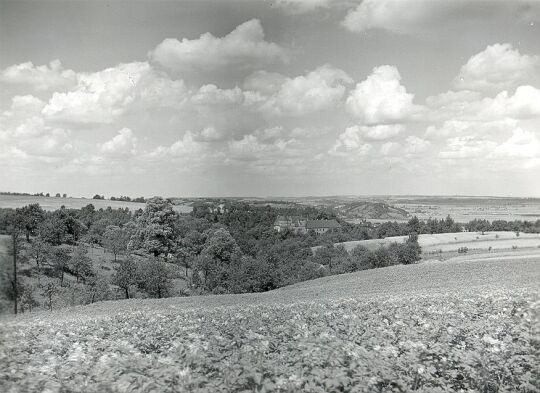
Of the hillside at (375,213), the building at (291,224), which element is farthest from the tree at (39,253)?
the hillside at (375,213)

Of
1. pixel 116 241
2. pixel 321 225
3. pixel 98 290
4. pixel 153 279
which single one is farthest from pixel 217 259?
pixel 321 225

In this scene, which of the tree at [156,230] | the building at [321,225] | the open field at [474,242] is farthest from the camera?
the building at [321,225]

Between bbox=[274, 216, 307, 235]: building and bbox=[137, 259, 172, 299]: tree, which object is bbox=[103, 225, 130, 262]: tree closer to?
bbox=[137, 259, 172, 299]: tree

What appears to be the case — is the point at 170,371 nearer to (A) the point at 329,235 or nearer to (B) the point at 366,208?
(A) the point at 329,235

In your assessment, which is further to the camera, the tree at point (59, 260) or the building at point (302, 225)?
the building at point (302, 225)

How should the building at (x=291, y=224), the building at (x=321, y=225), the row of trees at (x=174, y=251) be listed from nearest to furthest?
1. the row of trees at (x=174, y=251)
2. the building at (x=291, y=224)
3. the building at (x=321, y=225)

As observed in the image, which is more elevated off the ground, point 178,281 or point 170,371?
point 170,371

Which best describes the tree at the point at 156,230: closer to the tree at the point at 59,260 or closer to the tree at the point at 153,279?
the tree at the point at 59,260

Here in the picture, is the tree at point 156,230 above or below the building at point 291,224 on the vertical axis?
above


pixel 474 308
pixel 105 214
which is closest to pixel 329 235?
pixel 105 214
